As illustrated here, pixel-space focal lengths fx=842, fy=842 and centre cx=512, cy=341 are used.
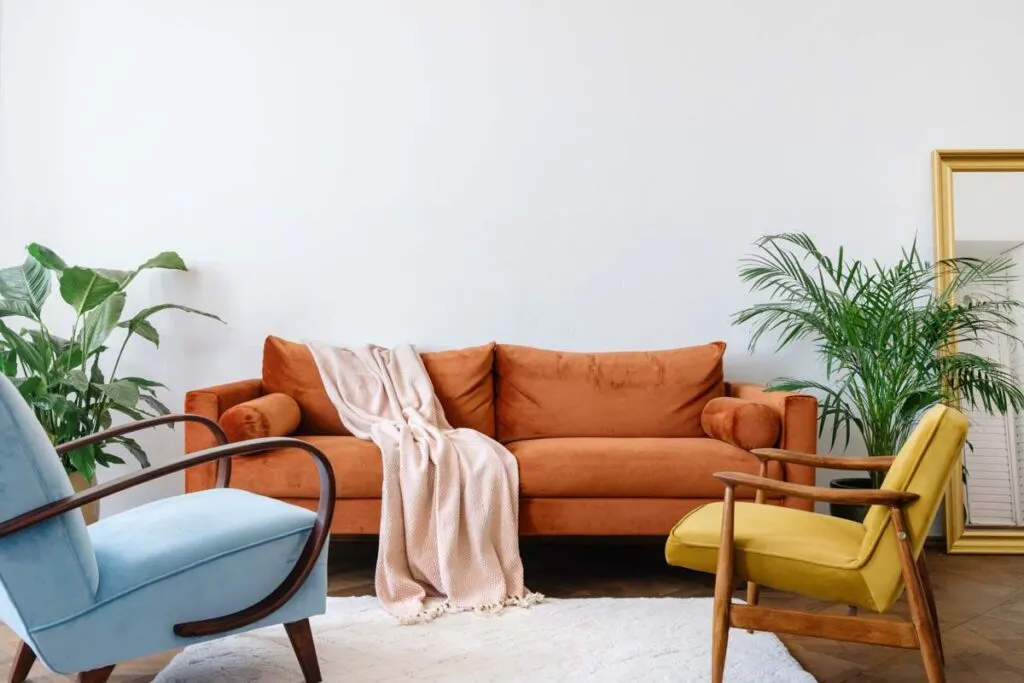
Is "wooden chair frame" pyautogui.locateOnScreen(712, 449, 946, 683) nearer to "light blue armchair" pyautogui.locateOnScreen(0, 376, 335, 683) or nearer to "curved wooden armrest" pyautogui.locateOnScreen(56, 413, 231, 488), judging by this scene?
"light blue armchair" pyautogui.locateOnScreen(0, 376, 335, 683)

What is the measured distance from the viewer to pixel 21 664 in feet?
7.26

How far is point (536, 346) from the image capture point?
4.27 metres

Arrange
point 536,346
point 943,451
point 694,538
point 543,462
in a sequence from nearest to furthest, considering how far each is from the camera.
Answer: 1. point 943,451
2. point 694,538
3. point 543,462
4. point 536,346

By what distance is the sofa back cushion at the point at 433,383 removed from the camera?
375 centimetres

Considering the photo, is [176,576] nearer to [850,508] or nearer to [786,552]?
[786,552]

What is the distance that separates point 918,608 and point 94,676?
1928 mm

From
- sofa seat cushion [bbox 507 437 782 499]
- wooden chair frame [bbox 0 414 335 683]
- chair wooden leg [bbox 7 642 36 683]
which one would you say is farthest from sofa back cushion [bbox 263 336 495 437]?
chair wooden leg [bbox 7 642 36 683]

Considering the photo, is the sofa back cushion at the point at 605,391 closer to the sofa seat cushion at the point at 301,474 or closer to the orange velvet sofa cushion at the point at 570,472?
the orange velvet sofa cushion at the point at 570,472

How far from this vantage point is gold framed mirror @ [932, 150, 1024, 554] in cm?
394

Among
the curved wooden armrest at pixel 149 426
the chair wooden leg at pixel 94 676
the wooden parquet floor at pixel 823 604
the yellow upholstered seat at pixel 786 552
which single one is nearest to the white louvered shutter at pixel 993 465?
the wooden parquet floor at pixel 823 604

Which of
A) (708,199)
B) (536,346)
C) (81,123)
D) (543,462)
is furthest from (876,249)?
(81,123)

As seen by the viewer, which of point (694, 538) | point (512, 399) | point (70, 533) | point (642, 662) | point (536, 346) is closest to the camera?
point (70, 533)

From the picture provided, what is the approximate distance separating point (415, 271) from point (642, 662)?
7.93ft

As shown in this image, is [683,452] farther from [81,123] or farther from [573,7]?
[81,123]
